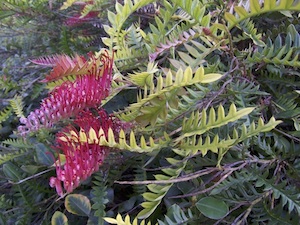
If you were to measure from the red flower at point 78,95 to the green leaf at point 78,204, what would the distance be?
0.16 m

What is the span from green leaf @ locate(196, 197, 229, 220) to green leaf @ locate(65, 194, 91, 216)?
0.21 meters

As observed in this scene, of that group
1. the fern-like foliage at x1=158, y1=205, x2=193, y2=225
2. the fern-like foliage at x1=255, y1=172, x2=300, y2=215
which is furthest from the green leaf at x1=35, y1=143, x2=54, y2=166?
the fern-like foliage at x1=255, y1=172, x2=300, y2=215

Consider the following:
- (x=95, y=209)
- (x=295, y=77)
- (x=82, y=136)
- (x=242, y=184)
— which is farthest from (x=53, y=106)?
(x=295, y=77)

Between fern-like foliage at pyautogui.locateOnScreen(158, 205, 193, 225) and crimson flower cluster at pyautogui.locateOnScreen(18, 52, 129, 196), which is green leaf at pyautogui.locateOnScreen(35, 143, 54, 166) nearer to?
crimson flower cluster at pyautogui.locateOnScreen(18, 52, 129, 196)

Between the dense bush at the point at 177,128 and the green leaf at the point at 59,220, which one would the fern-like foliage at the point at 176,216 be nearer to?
the dense bush at the point at 177,128

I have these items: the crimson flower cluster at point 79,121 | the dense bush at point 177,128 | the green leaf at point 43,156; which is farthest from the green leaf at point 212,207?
the green leaf at point 43,156

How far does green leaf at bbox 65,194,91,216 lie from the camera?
0.71m

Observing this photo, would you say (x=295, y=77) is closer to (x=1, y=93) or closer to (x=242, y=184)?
(x=242, y=184)

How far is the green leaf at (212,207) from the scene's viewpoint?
60 centimetres

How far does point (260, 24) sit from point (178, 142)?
39cm

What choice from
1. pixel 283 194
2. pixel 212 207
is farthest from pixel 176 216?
pixel 283 194

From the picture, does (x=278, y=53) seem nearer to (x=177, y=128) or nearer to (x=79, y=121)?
(x=177, y=128)

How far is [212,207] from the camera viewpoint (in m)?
0.60

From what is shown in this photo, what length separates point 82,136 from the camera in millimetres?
535
